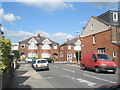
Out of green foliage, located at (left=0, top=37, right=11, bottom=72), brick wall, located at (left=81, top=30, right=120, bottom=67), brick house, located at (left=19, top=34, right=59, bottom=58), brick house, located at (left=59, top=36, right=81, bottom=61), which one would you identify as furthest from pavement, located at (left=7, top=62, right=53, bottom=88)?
brick house, located at (left=19, top=34, right=59, bottom=58)

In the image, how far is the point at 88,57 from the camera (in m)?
19.6

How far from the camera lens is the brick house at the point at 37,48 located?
6131cm

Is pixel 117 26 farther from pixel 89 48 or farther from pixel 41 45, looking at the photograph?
pixel 41 45

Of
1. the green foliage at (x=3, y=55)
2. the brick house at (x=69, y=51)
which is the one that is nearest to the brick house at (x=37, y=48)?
the brick house at (x=69, y=51)

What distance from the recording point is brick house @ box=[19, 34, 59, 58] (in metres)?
61.3

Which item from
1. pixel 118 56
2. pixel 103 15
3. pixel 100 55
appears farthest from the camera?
pixel 103 15

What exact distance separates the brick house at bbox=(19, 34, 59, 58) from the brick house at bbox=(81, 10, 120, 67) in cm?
2494

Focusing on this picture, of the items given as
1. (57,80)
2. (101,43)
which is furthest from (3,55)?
(101,43)

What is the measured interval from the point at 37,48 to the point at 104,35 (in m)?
36.1

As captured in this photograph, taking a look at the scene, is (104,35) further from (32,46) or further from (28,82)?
(32,46)

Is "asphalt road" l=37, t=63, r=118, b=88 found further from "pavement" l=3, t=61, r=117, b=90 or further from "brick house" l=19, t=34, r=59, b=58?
"brick house" l=19, t=34, r=59, b=58

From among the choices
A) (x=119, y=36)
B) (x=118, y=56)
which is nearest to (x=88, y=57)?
(x=118, y=56)

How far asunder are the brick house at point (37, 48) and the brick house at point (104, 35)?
81.8 ft

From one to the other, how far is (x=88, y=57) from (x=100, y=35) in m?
12.6
